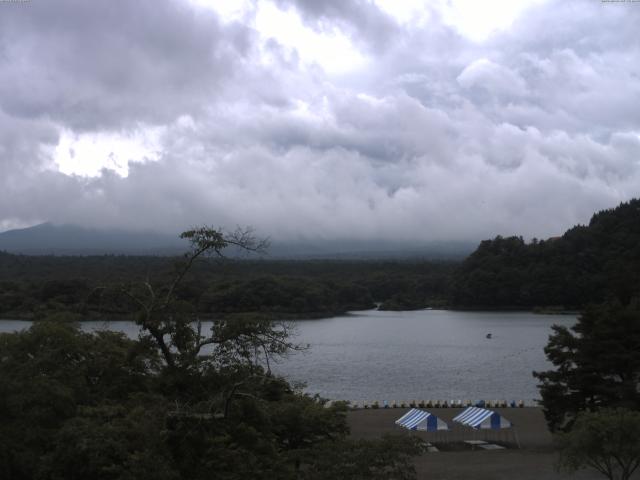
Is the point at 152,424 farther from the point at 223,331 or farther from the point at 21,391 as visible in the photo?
the point at 21,391

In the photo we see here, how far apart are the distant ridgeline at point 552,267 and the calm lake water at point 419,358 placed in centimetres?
680

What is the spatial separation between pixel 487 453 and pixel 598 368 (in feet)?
13.5

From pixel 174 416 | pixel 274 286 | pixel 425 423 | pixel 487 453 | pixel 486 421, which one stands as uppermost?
pixel 174 416

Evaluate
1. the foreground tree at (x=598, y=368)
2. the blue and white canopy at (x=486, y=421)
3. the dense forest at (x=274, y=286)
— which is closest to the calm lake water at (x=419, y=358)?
the dense forest at (x=274, y=286)

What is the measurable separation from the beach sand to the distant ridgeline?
5746cm

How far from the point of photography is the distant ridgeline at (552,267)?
8275 cm

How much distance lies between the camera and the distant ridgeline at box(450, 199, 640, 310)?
271 feet

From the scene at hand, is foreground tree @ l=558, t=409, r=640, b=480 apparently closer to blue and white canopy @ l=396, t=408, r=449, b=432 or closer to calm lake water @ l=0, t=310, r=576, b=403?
blue and white canopy @ l=396, t=408, r=449, b=432

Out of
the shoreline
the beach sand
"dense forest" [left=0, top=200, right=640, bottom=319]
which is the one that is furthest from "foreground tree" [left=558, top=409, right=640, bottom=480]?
"dense forest" [left=0, top=200, right=640, bottom=319]

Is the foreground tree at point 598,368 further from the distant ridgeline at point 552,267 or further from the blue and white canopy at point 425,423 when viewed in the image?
the distant ridgeline at point 552,267

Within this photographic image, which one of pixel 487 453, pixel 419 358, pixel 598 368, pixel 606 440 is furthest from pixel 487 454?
pixel 419 358

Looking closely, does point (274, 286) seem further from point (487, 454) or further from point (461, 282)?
point (487, 454)

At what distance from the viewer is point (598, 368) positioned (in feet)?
66.2

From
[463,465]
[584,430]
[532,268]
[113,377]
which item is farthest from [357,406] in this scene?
[532,268]
